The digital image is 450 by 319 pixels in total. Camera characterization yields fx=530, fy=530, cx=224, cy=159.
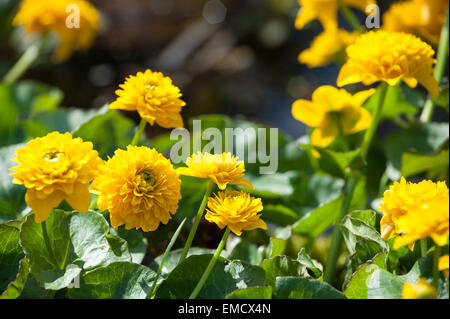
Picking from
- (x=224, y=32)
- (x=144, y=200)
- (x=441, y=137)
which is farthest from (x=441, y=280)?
(x=224, y=32)

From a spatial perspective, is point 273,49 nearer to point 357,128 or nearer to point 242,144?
point 242,144

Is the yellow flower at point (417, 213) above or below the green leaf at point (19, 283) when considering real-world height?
above

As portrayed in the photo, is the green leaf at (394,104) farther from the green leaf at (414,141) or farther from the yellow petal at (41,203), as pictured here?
the yellow petal at (41,203)

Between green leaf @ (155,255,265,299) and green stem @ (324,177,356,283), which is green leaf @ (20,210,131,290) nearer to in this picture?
green leaf @ (155,255,265,299)

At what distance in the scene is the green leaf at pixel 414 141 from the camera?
85 centimetres

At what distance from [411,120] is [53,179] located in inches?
25.8

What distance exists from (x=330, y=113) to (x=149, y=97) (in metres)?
0.29

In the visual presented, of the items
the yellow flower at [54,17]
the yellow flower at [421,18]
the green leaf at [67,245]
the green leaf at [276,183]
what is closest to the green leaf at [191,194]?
the green leaf at [276,183]

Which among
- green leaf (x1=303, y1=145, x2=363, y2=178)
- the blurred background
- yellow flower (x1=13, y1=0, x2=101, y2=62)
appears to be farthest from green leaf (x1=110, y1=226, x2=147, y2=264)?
the blurred background

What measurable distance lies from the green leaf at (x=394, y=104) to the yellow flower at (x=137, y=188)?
1.58 feet

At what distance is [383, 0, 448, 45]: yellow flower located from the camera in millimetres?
894

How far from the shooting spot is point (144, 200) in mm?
495

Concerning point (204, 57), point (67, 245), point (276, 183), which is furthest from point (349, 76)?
point (204, 57)

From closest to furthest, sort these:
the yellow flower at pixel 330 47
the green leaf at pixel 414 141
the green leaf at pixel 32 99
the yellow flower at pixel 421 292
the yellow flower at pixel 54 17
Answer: the yellow flower at pixel 421 292 < the green leaf at pixel 414 141 < the yellow flower at pixel 330 47 < the green leaf at pixel 32 99 < the yellow flower at pixel 54 17
